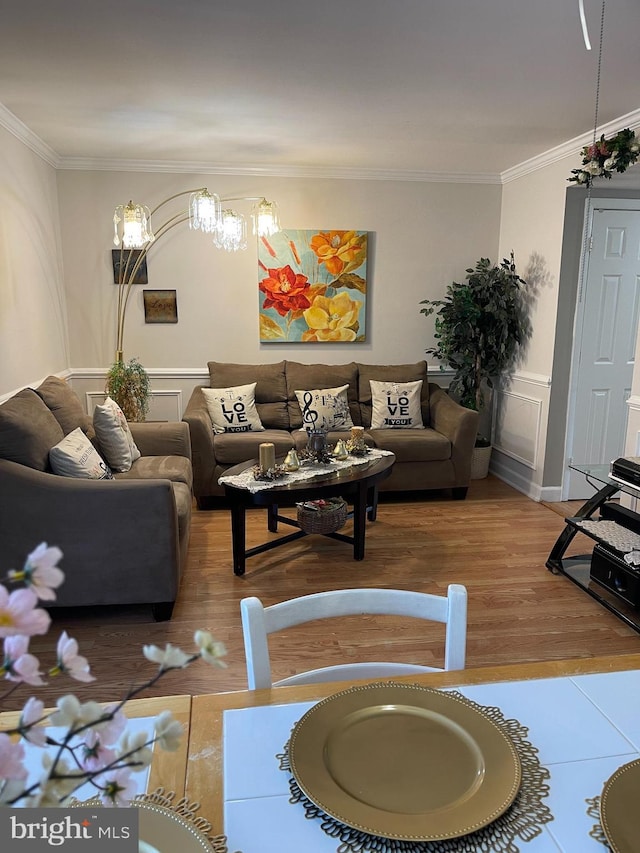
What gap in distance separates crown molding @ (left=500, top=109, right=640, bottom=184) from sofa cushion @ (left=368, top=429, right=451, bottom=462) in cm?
211

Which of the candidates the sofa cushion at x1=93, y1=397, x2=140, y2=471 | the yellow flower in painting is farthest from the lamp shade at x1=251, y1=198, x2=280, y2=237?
the sofa cushion at x1=93, y1=397, x2=140, y2=471

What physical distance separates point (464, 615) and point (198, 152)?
4142 mm

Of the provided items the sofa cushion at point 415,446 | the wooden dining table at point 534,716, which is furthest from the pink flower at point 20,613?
the sofa cushion at point 415,446

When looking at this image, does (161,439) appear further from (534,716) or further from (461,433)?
(534,716)

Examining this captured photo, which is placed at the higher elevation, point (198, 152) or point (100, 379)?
point (198, 152)

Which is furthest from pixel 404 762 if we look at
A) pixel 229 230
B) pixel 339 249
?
pixel 339 249

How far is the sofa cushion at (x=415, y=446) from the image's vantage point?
440cm

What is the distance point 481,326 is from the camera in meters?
4.84

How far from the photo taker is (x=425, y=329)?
5.33m

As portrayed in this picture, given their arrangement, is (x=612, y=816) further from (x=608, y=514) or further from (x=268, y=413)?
(x=268, y=413)

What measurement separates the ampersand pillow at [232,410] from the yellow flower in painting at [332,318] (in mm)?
850

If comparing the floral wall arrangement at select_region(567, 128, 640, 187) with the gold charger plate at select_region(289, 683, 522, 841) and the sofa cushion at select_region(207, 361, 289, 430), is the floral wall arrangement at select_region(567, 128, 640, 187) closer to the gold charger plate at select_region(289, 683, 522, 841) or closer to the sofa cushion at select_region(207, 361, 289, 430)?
Result: the sofa cushion at select_region(207, 361, 289, 430)

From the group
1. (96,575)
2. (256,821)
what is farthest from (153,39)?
(256,821)

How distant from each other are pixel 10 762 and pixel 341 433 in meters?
4.20
